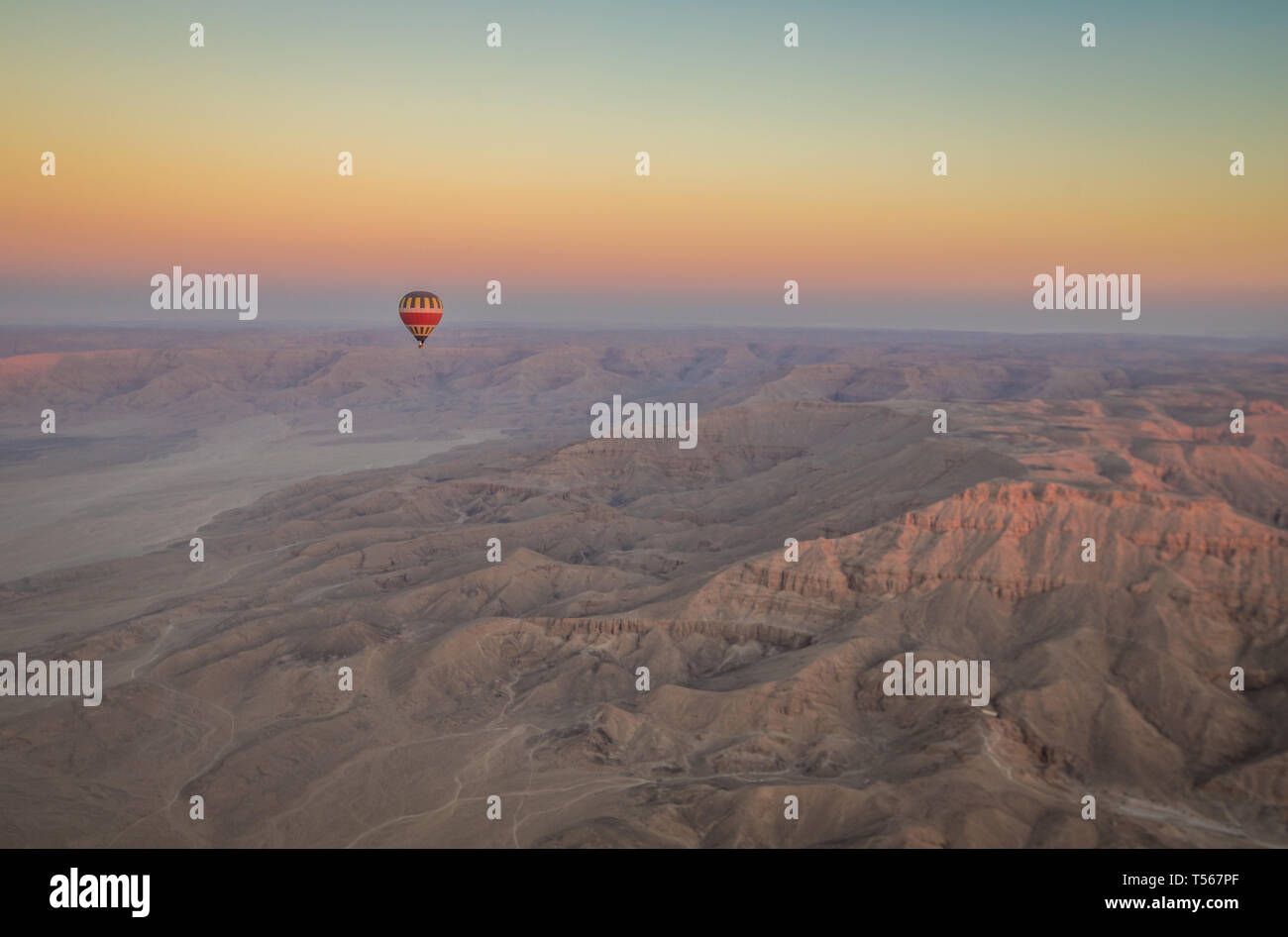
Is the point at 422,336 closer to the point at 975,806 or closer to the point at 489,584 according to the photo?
the point at 489,584

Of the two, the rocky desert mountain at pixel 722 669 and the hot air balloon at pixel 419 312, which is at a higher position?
the hot air balloon at pixel 419 312

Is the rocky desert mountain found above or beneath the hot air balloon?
beneath

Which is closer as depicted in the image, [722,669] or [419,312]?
[722,669]

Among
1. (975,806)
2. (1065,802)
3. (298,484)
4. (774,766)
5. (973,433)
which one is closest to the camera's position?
(975,806)

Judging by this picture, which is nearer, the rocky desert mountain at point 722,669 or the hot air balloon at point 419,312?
the rocky desert mountain at point 722,669

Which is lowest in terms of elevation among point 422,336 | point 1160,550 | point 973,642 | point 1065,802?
point 1065,802

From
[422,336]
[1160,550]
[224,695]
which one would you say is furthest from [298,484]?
[1160,550]

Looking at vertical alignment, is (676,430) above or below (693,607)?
above

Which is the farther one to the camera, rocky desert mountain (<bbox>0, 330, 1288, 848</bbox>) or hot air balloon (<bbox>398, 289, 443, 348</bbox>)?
hot air balloon (<bbox>398, 289, 443, 348</bbox>)

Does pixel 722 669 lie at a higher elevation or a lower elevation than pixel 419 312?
lower

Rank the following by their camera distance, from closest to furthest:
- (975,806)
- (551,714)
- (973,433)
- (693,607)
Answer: (975,806) < (551,714) < (693,607) < (973,433)

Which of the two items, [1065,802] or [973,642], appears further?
[973,642]
